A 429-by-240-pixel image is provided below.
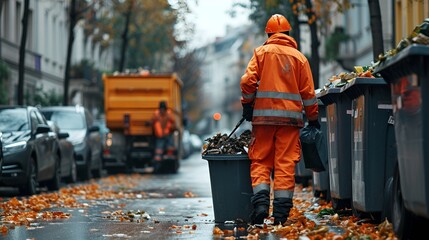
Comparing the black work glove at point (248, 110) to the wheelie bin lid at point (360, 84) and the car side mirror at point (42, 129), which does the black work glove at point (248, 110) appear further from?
the car side mirror at point (42, 129)

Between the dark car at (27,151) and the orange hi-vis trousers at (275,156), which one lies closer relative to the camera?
the orange hi-vis trousers at (275,156)

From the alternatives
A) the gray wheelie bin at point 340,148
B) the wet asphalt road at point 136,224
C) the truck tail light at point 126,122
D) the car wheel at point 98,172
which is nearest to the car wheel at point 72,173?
the car wheel at point 98,172

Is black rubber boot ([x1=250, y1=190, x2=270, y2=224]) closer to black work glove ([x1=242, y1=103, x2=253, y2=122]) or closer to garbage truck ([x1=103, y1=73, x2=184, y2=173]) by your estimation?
black work glove ([x1=242, y1=103, x2=253, y2=122])

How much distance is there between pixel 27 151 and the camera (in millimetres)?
18500

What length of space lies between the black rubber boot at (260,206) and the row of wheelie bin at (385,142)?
0.87 meters

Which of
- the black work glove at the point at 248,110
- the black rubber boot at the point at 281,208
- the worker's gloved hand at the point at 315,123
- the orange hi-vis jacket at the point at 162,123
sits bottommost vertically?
the black rubber boot at the point at 281,208

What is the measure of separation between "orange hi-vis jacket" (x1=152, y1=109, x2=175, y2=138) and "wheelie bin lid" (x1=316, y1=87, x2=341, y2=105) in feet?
54.3

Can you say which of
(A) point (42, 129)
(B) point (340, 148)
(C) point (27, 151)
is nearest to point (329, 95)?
(B) point (340, 148)

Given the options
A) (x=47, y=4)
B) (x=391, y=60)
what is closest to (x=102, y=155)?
(x=47, y=4)

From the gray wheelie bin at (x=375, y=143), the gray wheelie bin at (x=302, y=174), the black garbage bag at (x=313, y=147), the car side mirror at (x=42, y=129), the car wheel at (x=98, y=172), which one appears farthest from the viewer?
the car wheel at (x=98, y=172)

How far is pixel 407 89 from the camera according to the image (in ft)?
27.5

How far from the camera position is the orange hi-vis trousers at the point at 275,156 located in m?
10.9

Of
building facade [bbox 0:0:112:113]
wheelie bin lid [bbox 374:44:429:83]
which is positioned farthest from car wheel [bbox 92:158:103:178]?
wheelie bin lid [bbox 374:44:429:83]

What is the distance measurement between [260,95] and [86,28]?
44059mm
